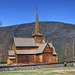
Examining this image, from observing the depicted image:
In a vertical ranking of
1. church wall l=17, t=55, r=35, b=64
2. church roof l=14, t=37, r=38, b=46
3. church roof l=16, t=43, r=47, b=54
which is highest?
church roof l=14, t=37, r=38, b=46

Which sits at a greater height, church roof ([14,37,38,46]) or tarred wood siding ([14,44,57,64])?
church roof ([14,37,38,46])

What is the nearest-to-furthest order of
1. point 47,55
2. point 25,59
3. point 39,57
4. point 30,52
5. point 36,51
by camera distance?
point 47,55 → point 25,59 → point 39,57 → point 30,52 → point 36,51

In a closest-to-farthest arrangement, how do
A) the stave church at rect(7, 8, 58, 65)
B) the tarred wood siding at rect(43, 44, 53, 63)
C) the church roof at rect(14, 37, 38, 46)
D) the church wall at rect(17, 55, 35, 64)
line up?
the tarred wood siding at rect(43, 44, 53, 63) < the stave church at rect(7, 8, 58, 65) < the church wall at rect(17, 55, 35, 64) < the church roof at rect(14, 37, 38, 46)

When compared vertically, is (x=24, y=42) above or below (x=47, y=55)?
above

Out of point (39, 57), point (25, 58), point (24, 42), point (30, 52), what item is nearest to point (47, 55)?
point (39, 57)

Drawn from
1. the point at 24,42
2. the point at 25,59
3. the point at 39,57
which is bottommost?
the point at 25,59

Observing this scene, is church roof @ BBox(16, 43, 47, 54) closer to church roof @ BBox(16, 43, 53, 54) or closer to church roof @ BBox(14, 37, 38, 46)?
church roof @ BBox(16, 43, 53, 54)

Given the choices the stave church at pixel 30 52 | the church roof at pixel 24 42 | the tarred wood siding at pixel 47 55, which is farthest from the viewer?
the church roof at pixel 24 42

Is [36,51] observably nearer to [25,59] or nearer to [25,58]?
[25,58]

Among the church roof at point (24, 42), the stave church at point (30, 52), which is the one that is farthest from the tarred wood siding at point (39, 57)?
the church roof at point (24, 42)

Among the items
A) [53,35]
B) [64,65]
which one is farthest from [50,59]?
[53,35]

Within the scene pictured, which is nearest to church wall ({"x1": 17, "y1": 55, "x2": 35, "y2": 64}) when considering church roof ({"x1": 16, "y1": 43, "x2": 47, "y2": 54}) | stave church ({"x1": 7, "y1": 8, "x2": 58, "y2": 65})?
stave church ({"x1": 7, "y1": 8, "x2": 58, "y2": 65})

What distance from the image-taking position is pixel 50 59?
58906mm

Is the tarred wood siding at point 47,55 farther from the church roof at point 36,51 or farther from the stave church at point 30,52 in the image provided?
the church roof at point 36,51
